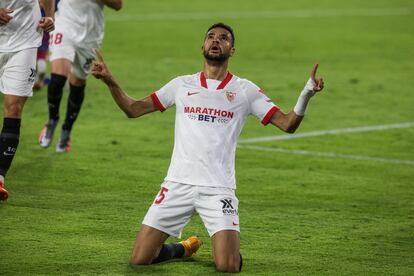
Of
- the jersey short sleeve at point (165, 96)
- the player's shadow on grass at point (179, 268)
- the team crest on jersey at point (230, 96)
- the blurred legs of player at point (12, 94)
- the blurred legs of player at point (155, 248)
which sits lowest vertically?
the player's shadow on grass at point (179, 268)

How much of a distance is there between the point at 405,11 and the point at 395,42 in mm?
5295

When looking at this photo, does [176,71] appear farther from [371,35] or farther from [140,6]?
[140,6]

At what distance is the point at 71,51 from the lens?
12688 mm

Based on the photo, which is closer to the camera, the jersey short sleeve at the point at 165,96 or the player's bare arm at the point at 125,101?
the player's bare arm at the point at 125,101

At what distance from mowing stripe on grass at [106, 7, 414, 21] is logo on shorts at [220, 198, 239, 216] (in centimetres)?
1650

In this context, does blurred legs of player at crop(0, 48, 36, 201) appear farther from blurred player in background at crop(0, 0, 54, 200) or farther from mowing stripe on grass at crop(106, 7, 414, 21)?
mowing stripe on grass at crop(106, 7, 414, 21)

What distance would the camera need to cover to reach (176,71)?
18.5m

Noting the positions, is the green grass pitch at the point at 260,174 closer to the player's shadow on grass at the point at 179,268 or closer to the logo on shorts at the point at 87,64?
the player's shadow on grass at the point at 179,268

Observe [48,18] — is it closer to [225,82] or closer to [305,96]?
[225,82]

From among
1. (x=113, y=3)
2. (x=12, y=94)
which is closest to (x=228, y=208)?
(x=12, y=94)

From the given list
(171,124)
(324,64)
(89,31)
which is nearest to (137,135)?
(171,124)

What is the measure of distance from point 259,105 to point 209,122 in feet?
1.43

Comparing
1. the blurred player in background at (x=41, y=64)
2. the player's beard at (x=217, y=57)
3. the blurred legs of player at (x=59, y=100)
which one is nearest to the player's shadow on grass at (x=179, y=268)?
the player's beard at (x=217, y=57)

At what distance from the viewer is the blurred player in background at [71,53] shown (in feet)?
41.5
